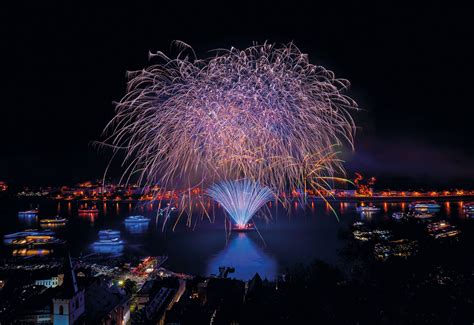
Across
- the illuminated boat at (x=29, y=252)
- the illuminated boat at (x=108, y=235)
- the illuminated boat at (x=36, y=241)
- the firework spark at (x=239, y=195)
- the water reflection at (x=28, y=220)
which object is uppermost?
the firework spark at (x=239, y=195)

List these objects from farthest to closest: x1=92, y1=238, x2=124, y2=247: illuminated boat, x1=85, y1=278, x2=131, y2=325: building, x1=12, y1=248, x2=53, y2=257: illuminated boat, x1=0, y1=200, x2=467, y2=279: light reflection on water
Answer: x1=92, y1=238, x2=124, y2=247: illuminated boat < x1=12, y1=248, x2=53, y2=257: illuminated boat < x1=0, y1=200, x2=467, y2=279: light reflection on water < x1=85, y1=278, x2=131, y2=325: building

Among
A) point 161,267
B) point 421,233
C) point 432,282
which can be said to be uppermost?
point 421,233

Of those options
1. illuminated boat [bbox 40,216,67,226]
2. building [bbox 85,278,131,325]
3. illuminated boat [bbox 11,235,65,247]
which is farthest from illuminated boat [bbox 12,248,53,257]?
building [bbox 85,278,131,325]

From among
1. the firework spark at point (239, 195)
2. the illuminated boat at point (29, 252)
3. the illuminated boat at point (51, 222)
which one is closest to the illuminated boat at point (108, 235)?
the illuminated boat at point (29, 252)

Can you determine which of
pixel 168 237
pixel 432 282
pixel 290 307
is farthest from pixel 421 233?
pixel 168 237

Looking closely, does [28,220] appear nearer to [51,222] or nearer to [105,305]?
[51,222]

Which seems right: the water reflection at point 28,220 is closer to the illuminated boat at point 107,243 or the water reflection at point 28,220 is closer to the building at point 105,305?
the illuminated boat at point 107,243

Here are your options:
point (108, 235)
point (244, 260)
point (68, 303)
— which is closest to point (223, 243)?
point (244, 260)

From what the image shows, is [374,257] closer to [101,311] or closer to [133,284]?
[101,311]

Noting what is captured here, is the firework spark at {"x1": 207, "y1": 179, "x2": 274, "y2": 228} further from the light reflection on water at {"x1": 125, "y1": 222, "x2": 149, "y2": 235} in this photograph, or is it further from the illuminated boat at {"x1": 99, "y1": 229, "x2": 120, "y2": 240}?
the light reflection on water at {"x1": 125, "y1": 222, "x2": 149, "y2": 235}
